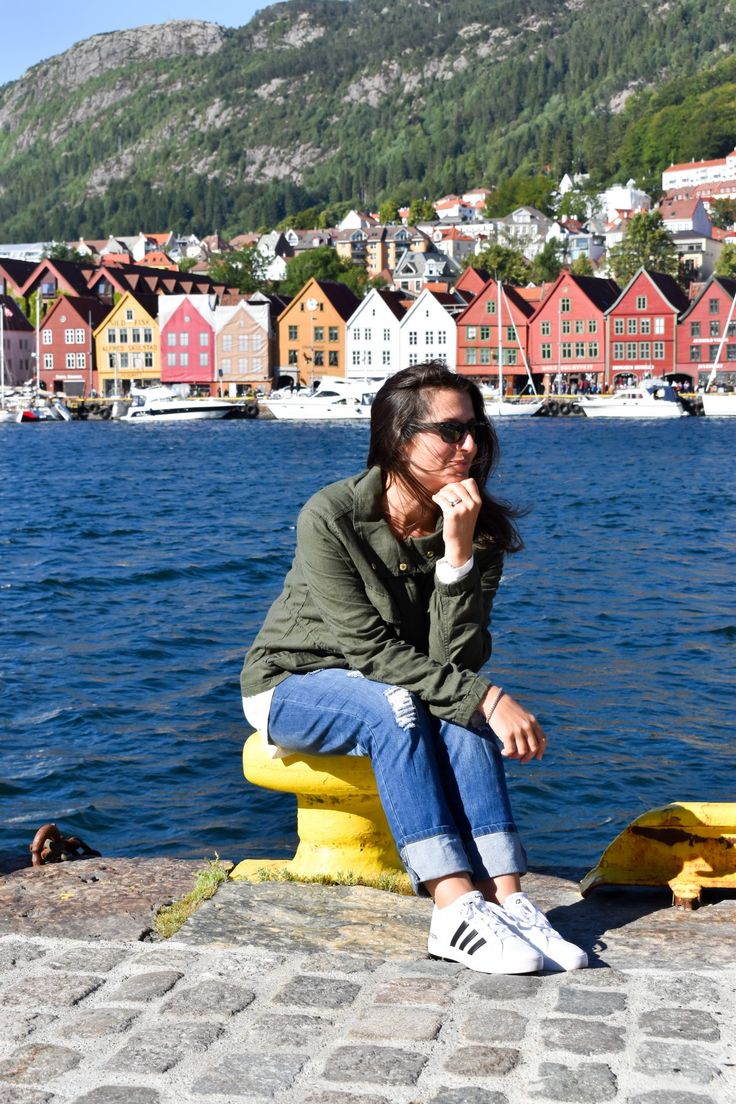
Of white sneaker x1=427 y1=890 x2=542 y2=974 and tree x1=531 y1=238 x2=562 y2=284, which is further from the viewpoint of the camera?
tree x1=531 y1=238 x2=562 y2=284

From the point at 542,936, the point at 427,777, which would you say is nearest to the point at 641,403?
the point at 427,777

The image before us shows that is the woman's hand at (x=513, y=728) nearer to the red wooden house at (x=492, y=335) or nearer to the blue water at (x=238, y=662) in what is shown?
the blue water at (x=238, y=662)

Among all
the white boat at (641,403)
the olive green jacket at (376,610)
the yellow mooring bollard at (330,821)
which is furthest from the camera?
the white boat at (641,403)

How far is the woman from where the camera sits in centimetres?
421

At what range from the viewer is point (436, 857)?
4188 mm

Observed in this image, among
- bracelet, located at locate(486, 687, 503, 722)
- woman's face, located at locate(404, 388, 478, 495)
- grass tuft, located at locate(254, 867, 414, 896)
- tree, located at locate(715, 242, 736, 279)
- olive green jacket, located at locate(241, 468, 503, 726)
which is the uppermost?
tree, located at locate(715, 242, 736, 279)

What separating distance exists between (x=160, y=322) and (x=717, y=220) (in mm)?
93553

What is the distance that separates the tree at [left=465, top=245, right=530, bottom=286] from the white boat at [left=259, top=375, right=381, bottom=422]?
30729 millimetres

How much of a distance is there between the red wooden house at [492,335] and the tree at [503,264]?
2267 cm

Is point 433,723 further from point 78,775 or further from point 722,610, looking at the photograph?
point 722,610

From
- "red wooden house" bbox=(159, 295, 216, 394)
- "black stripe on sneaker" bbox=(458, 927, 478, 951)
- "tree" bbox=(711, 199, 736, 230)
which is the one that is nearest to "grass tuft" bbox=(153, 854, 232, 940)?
"black stripe on sneaker" bbox=(458, 927, 478, 951)

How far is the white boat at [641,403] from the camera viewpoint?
7669 centimetres

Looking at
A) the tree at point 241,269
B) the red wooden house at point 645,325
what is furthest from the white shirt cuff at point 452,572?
the tree at point 241,269

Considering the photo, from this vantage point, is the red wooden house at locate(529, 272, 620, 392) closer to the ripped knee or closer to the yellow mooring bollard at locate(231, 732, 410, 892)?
the yellow mooring bollard at locate(231, 732, 410, 892)
